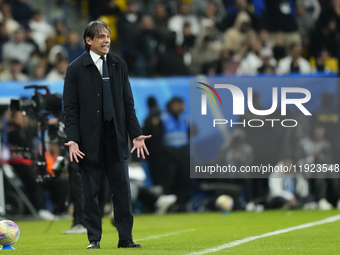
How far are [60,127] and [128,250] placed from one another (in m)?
4.07

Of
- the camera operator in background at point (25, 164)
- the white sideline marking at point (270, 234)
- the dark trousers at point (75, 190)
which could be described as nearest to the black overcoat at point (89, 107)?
the white sideline marking at point (270, 234)

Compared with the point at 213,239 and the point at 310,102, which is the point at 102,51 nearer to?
the point at 213,239

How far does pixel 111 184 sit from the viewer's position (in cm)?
666

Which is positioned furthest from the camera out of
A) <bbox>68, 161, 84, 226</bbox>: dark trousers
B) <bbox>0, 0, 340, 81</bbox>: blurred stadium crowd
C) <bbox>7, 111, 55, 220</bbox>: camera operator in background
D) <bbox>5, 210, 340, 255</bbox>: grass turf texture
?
<bbox>0, 0, 340, 81</bbox>: blurred stadium crowd

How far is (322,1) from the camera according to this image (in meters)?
17.9

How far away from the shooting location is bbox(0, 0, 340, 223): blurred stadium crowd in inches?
544

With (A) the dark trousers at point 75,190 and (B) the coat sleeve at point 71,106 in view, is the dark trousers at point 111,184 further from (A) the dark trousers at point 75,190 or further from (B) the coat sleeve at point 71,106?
(A) the dark trousers at point 75,190

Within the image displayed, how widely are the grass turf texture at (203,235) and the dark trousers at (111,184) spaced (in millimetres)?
253

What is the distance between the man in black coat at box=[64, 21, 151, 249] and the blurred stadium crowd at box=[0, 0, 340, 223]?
352cm

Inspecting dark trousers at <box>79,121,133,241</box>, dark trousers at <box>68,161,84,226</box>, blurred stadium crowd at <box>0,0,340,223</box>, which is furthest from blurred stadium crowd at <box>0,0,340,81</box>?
dark trousers at <box>79,121,133,241</box>

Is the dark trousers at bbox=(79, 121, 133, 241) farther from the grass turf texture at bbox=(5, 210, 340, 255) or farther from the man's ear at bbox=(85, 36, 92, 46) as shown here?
the man's ear at bbox=(85, 36, 92, 46)

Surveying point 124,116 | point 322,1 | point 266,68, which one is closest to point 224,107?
point 266,68

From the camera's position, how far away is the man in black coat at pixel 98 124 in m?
6.52

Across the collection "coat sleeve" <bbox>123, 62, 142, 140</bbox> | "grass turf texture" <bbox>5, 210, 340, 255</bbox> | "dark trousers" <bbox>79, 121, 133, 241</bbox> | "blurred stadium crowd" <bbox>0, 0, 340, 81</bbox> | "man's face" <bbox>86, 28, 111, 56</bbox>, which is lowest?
"grass turf texture" <bbox>5, 210, 340, 255</bbox>
